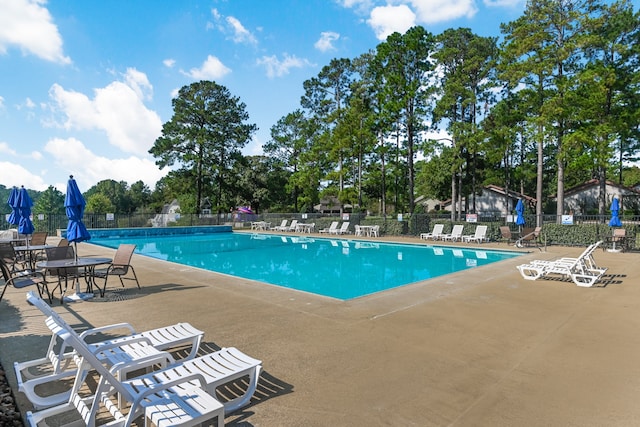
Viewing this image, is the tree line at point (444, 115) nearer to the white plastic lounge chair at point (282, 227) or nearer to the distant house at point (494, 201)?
the distant house at point (494, 201)

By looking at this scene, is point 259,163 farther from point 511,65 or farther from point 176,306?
point 176,306

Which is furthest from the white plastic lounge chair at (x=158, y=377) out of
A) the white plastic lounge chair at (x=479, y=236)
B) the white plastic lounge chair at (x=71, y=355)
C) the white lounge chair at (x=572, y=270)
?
the white plastic lounge chair at (x=479, y=236)

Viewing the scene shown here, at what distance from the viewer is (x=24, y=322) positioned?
16.2 feet

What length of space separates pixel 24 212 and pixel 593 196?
44.0 meters

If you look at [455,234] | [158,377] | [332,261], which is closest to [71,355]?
[158,377]

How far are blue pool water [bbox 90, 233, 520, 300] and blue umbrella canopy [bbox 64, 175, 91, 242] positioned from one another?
4.90 meters

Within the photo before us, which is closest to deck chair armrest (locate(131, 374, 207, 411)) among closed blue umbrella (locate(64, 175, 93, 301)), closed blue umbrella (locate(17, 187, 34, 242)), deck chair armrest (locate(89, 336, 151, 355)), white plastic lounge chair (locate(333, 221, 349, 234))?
deck chair armrest (locate(89, 336, 151, 355))

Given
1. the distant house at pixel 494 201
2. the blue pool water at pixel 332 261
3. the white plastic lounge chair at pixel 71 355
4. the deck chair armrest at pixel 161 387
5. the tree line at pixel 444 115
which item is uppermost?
the tree line at pixel 444 115

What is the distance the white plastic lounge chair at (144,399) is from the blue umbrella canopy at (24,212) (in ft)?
29.0

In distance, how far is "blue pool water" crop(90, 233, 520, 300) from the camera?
403 inches

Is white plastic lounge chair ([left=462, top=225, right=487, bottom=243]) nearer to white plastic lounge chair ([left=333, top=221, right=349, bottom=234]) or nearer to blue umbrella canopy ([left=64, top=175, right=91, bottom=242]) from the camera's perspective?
white plastic lounge chair ([left=333, top=221, right=349, bottom=234])

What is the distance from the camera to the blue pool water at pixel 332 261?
10.2 m

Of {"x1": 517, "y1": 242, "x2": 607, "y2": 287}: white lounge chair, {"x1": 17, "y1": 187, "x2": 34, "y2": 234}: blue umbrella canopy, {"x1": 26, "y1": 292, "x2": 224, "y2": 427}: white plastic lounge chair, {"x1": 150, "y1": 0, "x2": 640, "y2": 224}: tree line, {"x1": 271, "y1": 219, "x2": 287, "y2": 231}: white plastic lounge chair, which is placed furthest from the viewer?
{"x1": 271, "y1": 219, "x2": 287, "y2": 231}: white plastic lounge chair

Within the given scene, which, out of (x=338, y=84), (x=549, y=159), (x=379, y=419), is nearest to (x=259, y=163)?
(x=338, y=84)
